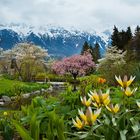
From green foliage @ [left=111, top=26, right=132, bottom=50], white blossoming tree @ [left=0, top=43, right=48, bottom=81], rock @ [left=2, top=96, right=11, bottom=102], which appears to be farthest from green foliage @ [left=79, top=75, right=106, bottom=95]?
green foliage @ [left=111, top=26, right=132, bottom=50]

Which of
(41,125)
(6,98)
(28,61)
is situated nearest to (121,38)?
(28,61)

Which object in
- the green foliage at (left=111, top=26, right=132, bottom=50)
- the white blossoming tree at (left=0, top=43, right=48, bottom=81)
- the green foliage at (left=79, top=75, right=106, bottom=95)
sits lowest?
the green foliage at (left=79, top=75, right=106, bottom=95)

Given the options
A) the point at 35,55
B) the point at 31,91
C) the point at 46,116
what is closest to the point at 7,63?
the point at 35,55

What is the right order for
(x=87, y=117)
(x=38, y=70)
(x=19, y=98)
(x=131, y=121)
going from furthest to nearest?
(x=38, y=70)
(x=19, y=98)
(x=131, y=121)
(x=87, y=117)

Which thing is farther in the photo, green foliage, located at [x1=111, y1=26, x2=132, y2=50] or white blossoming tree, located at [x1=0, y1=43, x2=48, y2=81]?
green foliage, located at [x1=111, y1=26, x2=132, y2=50]

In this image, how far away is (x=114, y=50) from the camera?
158ft

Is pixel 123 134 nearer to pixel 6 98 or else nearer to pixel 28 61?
pixel 6 98

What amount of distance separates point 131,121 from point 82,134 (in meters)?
0.50

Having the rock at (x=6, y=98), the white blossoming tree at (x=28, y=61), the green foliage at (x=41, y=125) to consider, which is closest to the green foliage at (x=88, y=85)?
the green foliage at (x=41, y=125)

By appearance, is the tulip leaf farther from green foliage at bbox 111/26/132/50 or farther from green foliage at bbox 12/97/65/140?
green foliage at bbox 111/26/132/50

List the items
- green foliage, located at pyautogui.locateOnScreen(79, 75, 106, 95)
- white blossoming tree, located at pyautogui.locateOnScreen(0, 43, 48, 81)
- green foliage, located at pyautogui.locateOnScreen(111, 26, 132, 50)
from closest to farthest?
green foliage, located at pyautogui.locateOnScreen(79, 75, 106, 95) → white blossoming tree, located at pyautogui.locateOnScreen(0, 43, 48, 81) → green foliage, located at pyautogui.locateOnScreen(111, 26, 132, 50)

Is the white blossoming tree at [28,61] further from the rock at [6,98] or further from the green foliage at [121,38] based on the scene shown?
the rock at [6,98]

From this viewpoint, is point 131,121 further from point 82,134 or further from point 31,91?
point 31,91

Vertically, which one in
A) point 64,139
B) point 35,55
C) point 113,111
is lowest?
point 64,139
